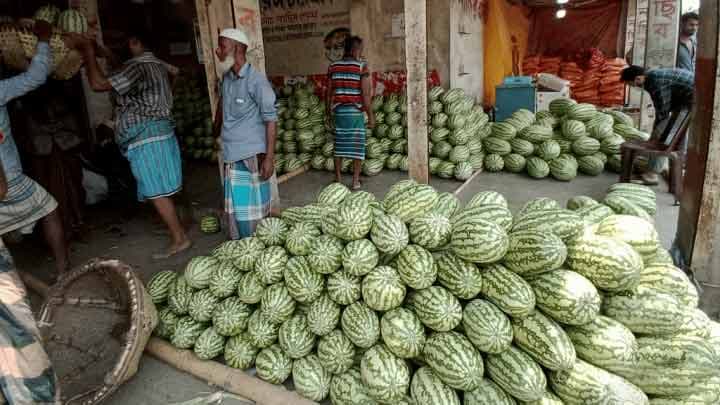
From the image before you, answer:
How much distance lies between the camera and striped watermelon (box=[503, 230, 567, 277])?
2307 mm

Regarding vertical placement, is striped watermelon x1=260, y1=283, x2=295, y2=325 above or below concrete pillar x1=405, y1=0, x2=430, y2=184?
below

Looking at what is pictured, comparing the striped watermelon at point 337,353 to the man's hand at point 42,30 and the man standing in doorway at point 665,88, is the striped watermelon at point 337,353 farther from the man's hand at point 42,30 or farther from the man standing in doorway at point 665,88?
the man standing in doorway at point 665,88

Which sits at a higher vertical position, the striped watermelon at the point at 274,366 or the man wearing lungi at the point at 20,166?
the man wearing lungi at the point at 20,166

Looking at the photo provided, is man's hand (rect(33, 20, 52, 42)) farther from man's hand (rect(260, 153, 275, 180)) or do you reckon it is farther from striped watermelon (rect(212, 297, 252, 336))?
striped watermelon (rect(212, 297, 252, 336))

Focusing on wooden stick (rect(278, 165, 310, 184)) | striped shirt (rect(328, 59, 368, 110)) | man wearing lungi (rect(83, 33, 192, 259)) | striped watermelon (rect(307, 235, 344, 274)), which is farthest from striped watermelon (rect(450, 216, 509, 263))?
wooden stick (rect(278, 165, 310, 184))

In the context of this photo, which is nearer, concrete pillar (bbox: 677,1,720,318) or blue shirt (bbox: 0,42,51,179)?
concrete pillar (bbox: 677,1,720,318)

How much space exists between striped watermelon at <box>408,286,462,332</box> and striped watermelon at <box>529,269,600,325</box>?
42 centimetres

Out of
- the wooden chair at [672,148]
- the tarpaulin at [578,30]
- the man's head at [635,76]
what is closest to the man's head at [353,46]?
the man's head at [635,76]

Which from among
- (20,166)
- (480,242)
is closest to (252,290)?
(480,242)

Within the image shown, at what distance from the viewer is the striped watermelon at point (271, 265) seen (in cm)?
290

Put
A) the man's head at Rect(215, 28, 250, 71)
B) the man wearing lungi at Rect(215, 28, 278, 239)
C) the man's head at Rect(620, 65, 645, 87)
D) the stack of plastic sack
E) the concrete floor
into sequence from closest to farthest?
the concrete floor → the man's head at Rect(215, 28, 250, 71) → the man wearing lungi at Rect(215, 28, 278, 239) → the man's head at Rect(620, 65, 645, 87) → the stack of plastic sack

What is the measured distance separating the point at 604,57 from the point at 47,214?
14.5 metres

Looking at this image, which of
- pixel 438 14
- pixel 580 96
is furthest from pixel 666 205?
pixel 580 96

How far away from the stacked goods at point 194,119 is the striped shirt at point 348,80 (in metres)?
3.03
